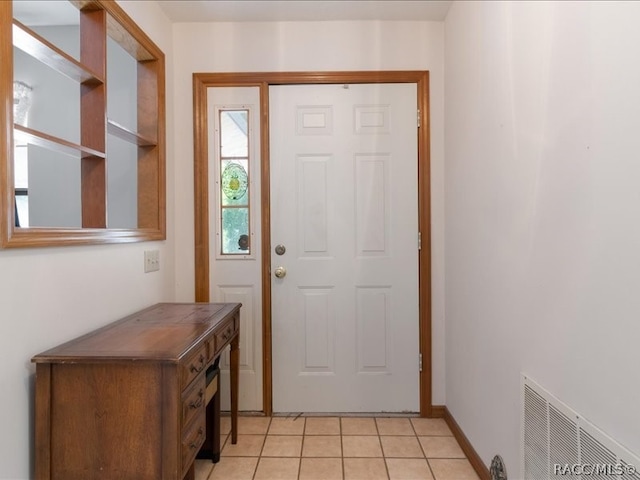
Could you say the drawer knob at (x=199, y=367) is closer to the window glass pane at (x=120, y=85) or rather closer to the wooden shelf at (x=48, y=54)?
the wooden shelf at (x=48, y=54)

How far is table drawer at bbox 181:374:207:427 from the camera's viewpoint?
121cm

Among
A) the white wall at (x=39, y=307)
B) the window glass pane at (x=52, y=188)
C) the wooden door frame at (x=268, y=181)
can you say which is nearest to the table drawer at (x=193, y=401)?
the white wall at (x=39, y=307)

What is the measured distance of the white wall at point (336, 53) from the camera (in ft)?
7.49

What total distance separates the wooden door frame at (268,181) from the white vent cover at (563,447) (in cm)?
101

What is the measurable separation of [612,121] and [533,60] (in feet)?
1.56

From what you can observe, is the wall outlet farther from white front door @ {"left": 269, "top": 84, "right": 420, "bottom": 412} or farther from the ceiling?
the ceiling

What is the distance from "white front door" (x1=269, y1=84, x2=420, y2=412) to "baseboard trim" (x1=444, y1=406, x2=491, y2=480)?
0.20 metres

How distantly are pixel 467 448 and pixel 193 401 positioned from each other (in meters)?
1.44

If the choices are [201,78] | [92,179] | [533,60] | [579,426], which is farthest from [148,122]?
[579,426]

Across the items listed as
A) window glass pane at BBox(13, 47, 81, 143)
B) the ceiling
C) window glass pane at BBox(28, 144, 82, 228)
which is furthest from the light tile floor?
the ceiling

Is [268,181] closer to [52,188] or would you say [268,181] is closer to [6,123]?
[6,123]

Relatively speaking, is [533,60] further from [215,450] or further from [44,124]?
[44,124]

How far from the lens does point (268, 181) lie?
7.55ft

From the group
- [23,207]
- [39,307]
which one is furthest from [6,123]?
[23,207]
